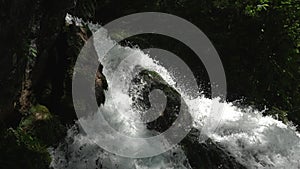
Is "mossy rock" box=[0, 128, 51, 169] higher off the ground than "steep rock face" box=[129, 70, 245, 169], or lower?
higher

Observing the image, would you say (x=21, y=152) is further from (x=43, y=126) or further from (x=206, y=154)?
(x=206, y=154)

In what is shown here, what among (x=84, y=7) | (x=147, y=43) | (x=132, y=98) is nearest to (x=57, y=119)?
(x=132, y=98)

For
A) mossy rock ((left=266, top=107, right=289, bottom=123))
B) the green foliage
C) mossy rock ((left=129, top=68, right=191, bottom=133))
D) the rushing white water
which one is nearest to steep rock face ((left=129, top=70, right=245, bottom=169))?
mossy rock ((left=129, top=68, right=191, bottom=133))

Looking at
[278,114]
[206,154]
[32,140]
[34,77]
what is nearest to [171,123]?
[206,154]

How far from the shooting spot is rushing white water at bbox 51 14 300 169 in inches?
233

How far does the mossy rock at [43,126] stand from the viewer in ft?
18.6

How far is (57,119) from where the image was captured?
611 cm

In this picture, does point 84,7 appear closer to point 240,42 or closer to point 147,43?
point 147,43

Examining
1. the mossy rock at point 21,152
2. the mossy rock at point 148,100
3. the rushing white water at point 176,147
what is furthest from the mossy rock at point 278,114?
the mossy rock at point 21,152

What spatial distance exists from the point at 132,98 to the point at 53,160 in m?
2.05

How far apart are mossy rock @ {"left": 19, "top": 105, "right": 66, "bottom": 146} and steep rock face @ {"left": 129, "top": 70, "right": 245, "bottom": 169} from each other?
1563mm

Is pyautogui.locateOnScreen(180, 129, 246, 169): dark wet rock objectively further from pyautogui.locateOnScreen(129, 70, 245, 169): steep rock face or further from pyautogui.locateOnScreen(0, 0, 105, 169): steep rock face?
pyautogui.locateOnScreen(0, 0, 105, 169): steep rock face

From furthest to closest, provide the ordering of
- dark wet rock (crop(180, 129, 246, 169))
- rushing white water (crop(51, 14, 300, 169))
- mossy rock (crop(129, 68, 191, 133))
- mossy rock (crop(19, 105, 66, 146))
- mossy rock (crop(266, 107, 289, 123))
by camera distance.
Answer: mossy rock (crop(266, 107, 289, 123)) → mossy rock (crop(129, 68, 191, 133)) → dark wet rock (crop(180, 129, 246, 169)) → rushing white water (crop(51, 14, 300, 169)) → mossy rock (crop(19, 105, 66, 146))

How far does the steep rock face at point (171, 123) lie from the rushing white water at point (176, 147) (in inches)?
6.6
